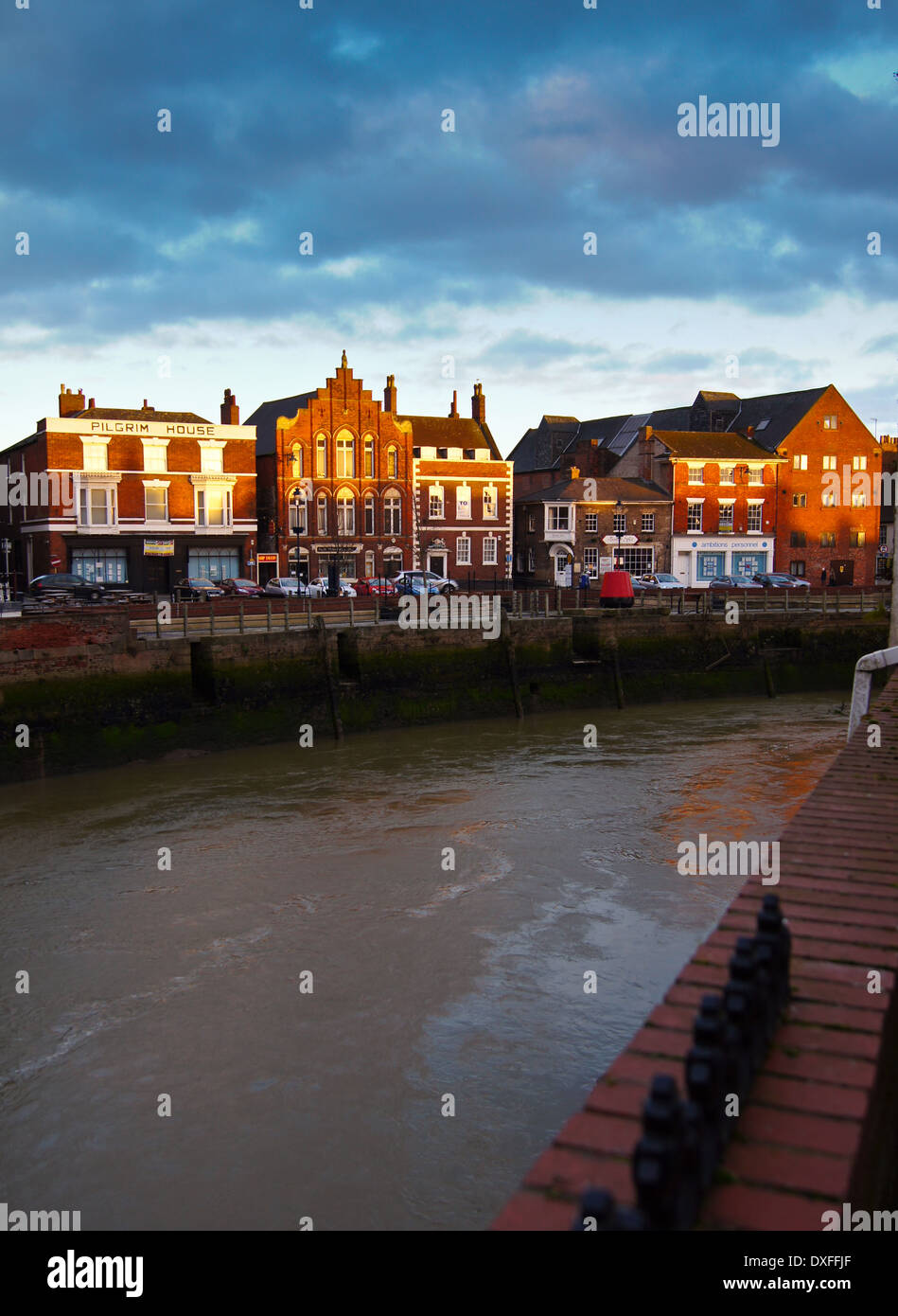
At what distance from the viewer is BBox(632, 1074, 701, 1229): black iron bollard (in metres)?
3.24

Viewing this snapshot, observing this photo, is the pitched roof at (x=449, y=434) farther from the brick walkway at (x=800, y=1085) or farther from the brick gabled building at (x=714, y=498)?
the brick walkway at (x=800, y=1085)

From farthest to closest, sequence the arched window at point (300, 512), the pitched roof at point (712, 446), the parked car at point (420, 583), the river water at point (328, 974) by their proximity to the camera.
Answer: the pitched roof at point (712, 446)
the arched window at point (300, 512)
the parked car at point (420, 583)
the river water at point (328, 974)

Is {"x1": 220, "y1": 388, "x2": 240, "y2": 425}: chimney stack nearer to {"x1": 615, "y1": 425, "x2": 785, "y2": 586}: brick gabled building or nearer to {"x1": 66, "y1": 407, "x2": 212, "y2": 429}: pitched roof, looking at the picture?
{"x1": 66, "y1": 407, "x2": 212, "y2": 429}: pitched roof

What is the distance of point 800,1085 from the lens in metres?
4.41

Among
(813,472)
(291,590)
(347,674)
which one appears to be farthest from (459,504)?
(347,674)

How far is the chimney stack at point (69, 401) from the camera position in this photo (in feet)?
161

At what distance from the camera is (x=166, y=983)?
37.5ft

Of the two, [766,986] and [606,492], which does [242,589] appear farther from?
[766,986]

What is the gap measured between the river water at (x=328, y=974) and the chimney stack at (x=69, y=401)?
31373mm

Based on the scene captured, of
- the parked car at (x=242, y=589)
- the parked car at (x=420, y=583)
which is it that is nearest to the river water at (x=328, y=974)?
the parked car at (x=242, y=589)
